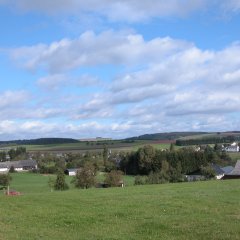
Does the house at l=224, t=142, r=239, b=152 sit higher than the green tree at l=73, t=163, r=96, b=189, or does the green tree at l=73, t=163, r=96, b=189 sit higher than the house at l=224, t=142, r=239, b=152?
the house at l=224, t=142, r=239, b=152

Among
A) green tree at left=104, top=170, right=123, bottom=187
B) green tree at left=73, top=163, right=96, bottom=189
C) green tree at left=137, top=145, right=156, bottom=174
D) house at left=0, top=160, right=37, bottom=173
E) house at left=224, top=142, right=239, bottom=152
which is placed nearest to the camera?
green tree at left=73, top=163, right=96, bottom=189

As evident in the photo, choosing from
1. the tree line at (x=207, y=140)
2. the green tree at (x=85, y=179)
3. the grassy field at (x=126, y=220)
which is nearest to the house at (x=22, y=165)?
the tree line at (x=207, y=140)

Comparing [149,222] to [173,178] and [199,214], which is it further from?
[173,178]

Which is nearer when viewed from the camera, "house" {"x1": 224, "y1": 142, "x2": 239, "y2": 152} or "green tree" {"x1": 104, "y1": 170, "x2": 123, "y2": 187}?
"green tree" {"x1": 104, "y1": 170, "x2": 123, "y2": 187}

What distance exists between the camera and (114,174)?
63062 millimetres

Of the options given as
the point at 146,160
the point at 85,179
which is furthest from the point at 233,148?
the point at 85,179

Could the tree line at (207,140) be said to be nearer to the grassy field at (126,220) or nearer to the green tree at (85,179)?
the green tree at (85,179)

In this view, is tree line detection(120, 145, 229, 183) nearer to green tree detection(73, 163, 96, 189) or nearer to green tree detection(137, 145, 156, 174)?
green tree detection(137, 145, 156, 174)

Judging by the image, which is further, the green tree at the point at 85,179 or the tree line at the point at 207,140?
the tree line at the point at 207,140

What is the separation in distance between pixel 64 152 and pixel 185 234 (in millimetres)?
140097

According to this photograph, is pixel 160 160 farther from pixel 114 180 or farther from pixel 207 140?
pixel 207 140

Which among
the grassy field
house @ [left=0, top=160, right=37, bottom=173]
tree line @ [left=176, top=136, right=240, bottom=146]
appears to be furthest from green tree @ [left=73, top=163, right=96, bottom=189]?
tree line @ [left=176, top=136, right=240, bottom=146]

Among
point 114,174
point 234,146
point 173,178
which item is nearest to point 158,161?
point 173,178

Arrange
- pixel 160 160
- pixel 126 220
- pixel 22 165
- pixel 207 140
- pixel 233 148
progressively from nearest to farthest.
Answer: pixel 126 220
pixel 160 160
pixel 22 165
pixel 233 148
pixel 207 140
